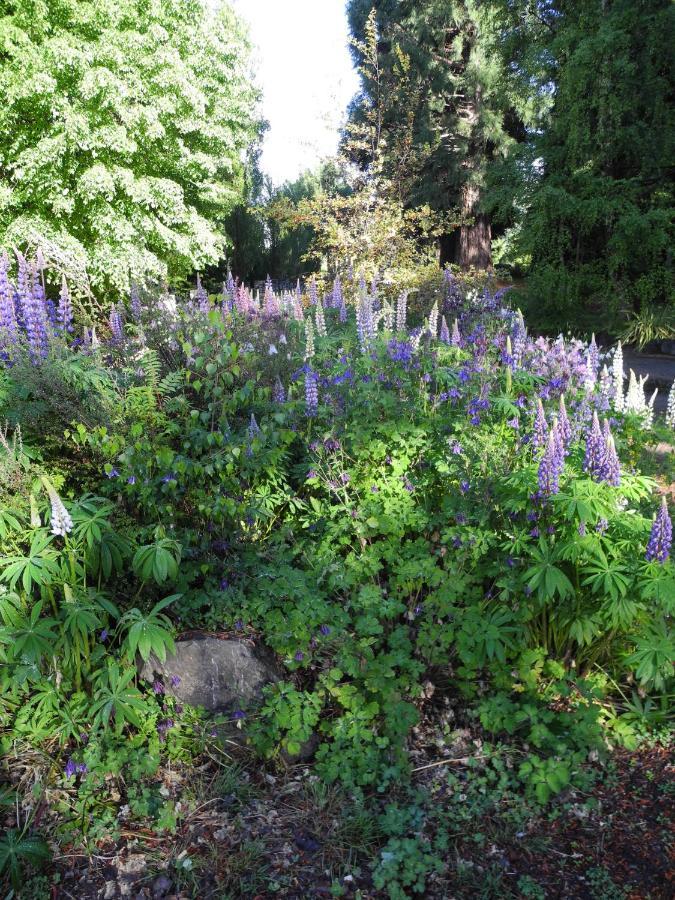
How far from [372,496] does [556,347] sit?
1955mm

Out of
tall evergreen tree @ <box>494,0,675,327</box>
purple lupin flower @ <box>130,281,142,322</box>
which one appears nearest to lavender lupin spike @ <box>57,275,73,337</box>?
purple lupin flower @ <box>130,281,142,322</box>

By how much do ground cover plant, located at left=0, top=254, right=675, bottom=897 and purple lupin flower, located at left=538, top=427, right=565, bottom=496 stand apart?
2 centimetres

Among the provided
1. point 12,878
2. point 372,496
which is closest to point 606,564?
point 372,496

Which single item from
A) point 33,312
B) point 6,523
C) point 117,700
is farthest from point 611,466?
point 33,312

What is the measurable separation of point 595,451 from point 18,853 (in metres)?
2.71

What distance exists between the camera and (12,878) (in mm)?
2139

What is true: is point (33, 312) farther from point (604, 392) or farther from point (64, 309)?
point (604, 392)

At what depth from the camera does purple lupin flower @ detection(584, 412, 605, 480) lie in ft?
8.68

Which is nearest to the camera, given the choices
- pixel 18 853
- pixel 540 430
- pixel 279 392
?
pixel 18 853

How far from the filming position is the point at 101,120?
1059 centimetres

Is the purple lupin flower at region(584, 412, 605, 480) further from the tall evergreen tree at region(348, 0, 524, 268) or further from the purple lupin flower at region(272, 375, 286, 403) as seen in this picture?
the tall evergreen tree at region(348, 0, 524, 268)

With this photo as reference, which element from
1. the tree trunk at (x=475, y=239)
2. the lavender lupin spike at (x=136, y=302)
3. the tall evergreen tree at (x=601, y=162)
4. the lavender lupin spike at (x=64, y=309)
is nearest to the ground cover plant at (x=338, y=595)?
the lavender lupin spike at (x=64, y=309)

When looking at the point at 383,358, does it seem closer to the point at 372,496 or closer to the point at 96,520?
the point at 372,496

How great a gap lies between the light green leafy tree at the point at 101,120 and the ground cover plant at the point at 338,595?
626 centimetres
